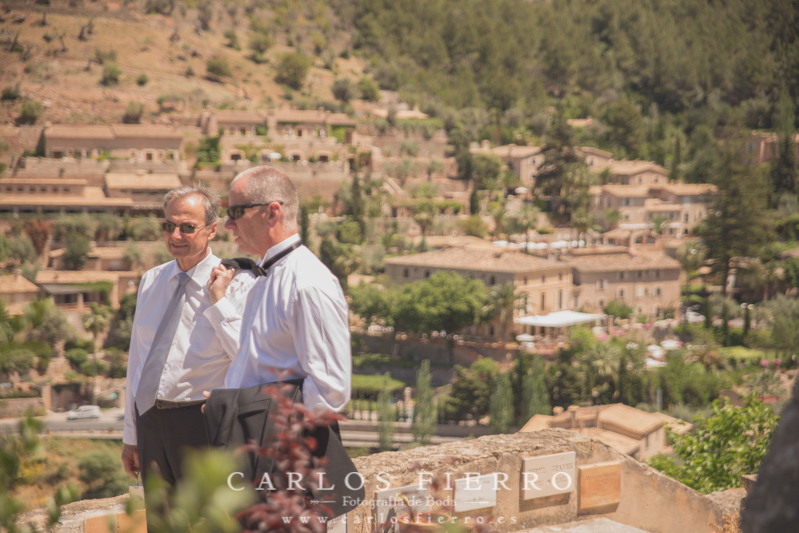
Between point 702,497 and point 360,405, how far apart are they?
91.2 ft

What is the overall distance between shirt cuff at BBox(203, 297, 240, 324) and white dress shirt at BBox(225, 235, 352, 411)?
0.24m

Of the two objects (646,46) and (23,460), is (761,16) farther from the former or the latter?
(23,460)

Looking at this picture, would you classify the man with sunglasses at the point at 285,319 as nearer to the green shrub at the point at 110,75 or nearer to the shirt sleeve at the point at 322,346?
the shirt sleeve at the point at 322,346

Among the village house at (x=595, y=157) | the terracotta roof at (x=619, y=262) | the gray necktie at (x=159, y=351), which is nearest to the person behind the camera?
the gray necktie at (x=159, y=351)

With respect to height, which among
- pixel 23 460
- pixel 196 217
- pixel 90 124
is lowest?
pixel 23 460

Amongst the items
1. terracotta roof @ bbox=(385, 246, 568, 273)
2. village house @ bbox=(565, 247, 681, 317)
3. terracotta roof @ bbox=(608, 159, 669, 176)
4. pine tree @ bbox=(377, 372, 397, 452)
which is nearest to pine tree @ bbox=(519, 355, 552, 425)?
pine tree @ bbox=(377, 372, 397, 452)

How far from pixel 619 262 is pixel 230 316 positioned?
4047 centimetres

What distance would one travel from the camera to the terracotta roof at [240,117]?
51250mm

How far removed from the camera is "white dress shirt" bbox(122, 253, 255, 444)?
350cm

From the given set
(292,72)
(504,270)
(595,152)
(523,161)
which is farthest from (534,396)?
(292,72)

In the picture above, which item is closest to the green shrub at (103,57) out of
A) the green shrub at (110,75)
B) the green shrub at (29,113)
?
the green shrub at (110,75)

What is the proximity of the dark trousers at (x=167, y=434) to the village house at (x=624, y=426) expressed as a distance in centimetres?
2059

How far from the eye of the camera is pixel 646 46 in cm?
8250

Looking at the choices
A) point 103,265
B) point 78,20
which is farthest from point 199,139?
point 78,20
